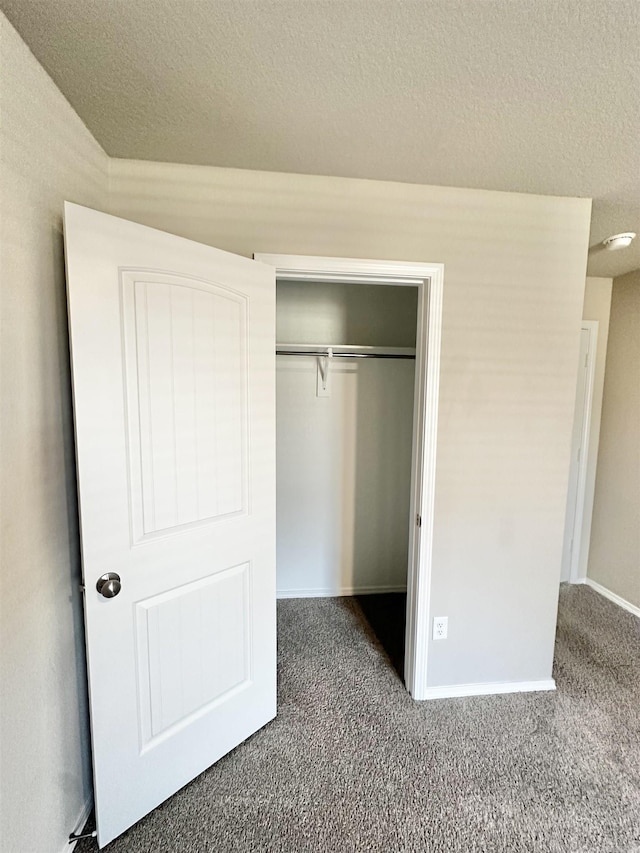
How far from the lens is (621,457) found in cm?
284

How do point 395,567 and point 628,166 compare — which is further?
point 395,567

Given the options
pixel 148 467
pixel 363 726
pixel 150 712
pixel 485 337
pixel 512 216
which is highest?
pixel 512 216

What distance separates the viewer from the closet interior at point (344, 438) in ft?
9.18

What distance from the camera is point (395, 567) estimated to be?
10.1ft

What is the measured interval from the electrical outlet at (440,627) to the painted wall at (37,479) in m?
1.47

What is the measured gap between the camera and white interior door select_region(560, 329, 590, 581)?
2928 millimetres

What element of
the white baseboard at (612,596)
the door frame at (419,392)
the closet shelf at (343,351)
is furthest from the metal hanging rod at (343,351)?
the white baseboard at (612,596)

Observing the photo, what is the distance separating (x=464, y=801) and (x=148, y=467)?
167cm

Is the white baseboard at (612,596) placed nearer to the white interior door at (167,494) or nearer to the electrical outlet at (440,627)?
the electrical outlet at (440,627)

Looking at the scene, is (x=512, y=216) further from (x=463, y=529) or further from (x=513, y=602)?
(x=513, y=602)

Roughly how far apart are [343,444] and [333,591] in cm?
113

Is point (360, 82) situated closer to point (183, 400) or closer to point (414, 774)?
point (183, 400)

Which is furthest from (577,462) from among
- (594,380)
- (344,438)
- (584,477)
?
(344,438)

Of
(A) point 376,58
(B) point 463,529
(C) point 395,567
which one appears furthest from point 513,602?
(A) point 376,58
